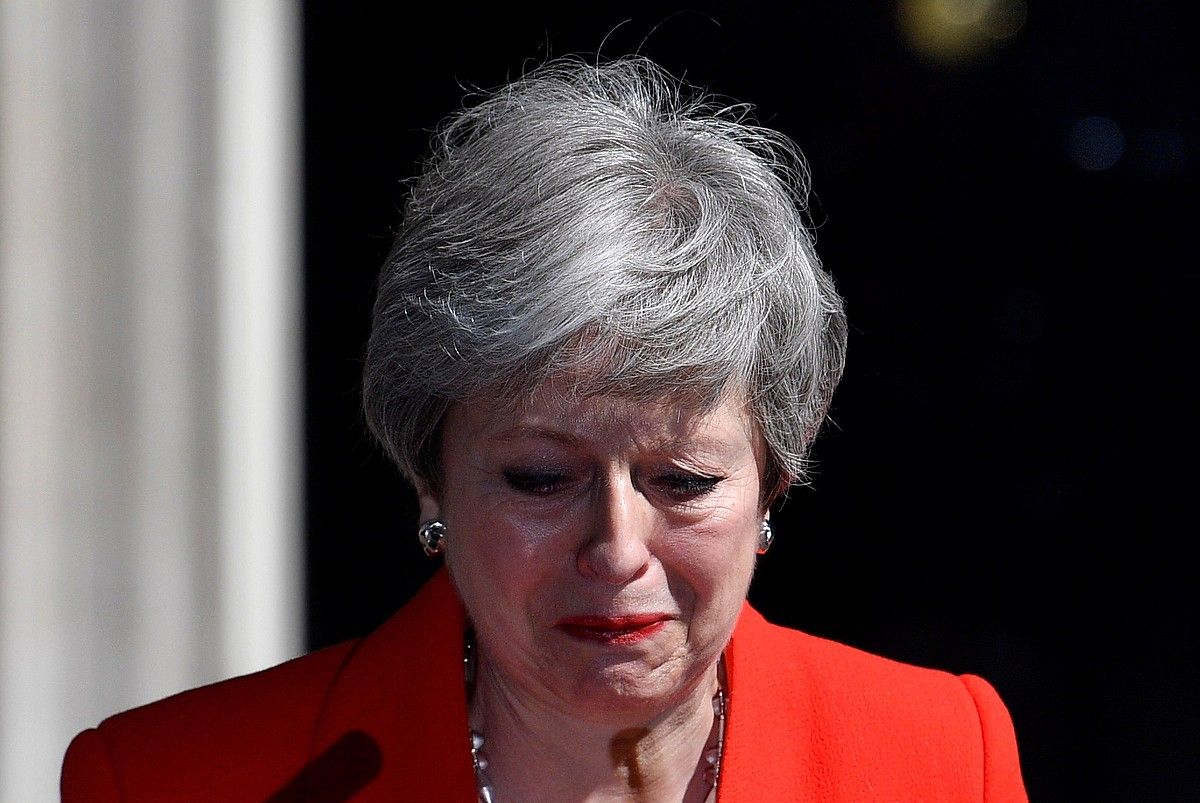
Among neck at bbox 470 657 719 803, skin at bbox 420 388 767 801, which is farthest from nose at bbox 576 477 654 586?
neck at bbox 470 657 719 803

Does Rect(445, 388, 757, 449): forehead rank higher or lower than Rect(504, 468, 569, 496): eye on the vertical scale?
higher

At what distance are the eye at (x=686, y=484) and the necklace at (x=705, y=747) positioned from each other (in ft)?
1.54

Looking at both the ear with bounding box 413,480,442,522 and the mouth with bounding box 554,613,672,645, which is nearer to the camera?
the mouth with bounding box 554,613,672,645

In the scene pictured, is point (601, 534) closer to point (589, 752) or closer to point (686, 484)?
point (686, 484)

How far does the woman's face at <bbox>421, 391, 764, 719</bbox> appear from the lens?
1.83 meters

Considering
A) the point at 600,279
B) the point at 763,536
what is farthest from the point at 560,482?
the point at 763,536

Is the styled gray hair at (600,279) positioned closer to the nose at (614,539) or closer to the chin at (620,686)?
the nose at (614,539)

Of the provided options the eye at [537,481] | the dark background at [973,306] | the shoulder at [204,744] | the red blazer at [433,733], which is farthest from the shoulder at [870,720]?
the dark background at [973,306]

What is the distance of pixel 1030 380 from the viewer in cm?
357

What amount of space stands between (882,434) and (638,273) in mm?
1939

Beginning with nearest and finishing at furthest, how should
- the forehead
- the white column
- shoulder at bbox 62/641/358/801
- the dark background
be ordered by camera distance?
the forehead, shoulder at bbox 62/641/358/801, the white column, the dark background

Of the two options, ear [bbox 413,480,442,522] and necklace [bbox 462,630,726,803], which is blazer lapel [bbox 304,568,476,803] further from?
ear [bbox 413,480,442,522]

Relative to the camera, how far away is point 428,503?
209 centimetres

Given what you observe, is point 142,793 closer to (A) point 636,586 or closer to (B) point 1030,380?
(A) point 636,586
